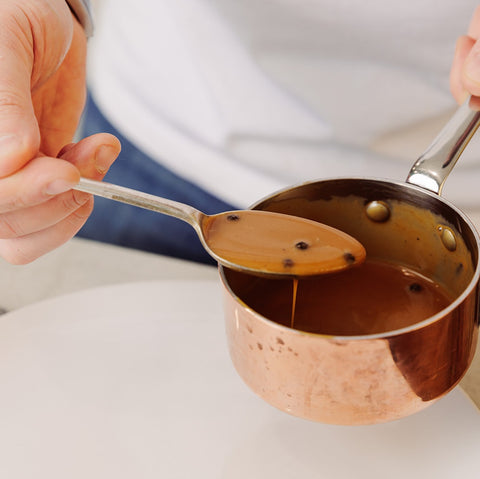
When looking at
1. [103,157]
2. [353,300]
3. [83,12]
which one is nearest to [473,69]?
[353,300]

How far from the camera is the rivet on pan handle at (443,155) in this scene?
2.00 ft

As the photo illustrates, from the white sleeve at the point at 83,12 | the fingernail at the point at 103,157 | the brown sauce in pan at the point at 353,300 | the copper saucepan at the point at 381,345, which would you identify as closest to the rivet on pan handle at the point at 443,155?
the copper saucepan at the point at 381,345

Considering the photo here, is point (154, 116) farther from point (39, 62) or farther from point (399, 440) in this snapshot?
point (399, 440)

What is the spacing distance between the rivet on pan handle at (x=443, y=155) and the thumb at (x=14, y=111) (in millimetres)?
351

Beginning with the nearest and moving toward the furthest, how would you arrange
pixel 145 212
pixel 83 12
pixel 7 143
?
pixel 7 143, pixel 83 12, pixel 145 212

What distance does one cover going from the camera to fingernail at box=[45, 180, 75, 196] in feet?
1.88

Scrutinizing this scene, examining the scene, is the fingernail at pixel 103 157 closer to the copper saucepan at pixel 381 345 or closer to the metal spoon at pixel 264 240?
the metal spoon at pixel 264 240

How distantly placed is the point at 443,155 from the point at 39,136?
1.23 ft

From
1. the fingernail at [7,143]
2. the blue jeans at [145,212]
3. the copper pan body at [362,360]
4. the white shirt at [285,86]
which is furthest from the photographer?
the blue jeans at [145,212]

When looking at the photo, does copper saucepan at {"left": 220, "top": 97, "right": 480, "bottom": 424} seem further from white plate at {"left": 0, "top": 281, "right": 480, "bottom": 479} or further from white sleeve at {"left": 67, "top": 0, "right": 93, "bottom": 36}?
white sleeve at {"left": 67, "top": 0, "right": 93, "bottom": 36}

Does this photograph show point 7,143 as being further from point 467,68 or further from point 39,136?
point 467,68

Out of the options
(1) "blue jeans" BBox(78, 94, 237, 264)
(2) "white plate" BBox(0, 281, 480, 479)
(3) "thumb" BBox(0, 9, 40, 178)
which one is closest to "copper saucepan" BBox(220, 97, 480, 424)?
(2) "white plate" BBox(0, 281, 480, 479)

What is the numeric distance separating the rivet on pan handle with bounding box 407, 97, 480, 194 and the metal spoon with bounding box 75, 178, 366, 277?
0.30ft

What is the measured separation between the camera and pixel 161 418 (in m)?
0.63
